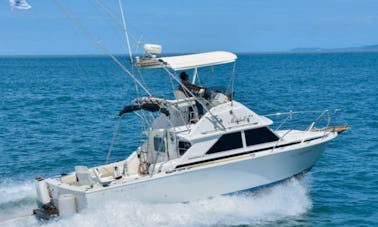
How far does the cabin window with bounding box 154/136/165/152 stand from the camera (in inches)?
658

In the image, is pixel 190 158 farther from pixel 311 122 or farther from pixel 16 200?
pixel 311 122

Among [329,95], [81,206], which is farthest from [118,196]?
[329,95]

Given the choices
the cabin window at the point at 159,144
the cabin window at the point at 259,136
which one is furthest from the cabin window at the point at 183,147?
the cabin window at the point at 259,136

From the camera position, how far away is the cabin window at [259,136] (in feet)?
54.2

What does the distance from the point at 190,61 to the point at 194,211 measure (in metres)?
4.21

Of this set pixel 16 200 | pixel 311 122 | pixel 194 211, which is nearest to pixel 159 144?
pixel 194 211

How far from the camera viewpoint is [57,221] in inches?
589

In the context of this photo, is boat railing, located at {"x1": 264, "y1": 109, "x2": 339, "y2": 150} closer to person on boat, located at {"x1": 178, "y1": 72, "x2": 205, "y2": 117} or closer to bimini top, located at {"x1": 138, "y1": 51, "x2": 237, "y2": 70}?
person on boat, located at {"x1": 178, "y1": 72, "x2": 205, "y2": 117}

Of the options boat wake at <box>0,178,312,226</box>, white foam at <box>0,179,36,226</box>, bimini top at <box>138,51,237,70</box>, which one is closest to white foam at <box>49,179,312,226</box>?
boat wake at <box>0,178,312,226</box>

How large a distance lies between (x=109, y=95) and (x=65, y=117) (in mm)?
19881

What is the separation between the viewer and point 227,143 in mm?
16281

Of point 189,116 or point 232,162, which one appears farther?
point 189,116

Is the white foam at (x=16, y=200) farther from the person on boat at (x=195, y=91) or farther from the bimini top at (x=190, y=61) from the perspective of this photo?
the person on boat at (x=195, y=91)

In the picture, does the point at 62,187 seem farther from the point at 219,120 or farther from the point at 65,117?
the point at 65,117
